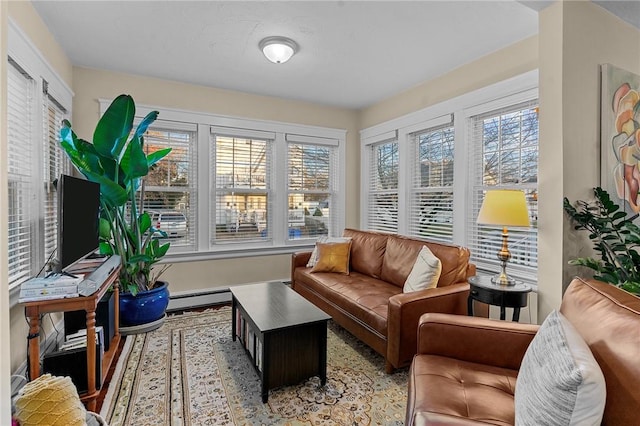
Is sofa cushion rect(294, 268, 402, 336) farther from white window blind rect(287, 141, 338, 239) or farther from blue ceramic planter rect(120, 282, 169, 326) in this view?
blue ceramic planter rect(120, 282, 169, 326)

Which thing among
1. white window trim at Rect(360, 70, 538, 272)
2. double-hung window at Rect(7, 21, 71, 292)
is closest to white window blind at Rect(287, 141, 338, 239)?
white window trim at Rect(360, 70, 538, 272)

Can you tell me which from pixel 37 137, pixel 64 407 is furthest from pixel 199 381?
pixel 37 137

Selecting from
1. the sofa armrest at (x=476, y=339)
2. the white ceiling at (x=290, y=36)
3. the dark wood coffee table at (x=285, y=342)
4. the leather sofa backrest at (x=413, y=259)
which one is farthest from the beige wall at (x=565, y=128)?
the dark wood coffee table at (x=285, y=342)

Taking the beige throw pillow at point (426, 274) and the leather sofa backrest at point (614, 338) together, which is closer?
the leather sofa backrest at point (614, 338)

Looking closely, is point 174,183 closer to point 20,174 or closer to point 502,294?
point 20,174

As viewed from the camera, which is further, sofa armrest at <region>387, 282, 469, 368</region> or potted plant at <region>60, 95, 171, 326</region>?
potted plant at <region>60, 95, 171, 326</region>

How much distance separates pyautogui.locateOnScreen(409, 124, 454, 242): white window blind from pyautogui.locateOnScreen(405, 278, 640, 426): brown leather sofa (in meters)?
2.08

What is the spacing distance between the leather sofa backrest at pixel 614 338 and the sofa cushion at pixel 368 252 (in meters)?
2.12

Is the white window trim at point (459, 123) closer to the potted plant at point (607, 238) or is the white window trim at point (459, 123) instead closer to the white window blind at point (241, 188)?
the potted plant at point (607, 238)

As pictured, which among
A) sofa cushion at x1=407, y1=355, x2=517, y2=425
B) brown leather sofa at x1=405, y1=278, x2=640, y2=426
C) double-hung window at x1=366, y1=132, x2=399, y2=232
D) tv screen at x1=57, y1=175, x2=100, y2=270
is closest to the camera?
brown leather sofa at x1=405, y1=278, x2=640, y2=426

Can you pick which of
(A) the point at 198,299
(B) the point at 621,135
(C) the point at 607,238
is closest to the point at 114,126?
(A) the point at 198,299

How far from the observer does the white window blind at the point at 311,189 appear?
4.64 meters

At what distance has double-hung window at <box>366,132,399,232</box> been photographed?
14.6 ft

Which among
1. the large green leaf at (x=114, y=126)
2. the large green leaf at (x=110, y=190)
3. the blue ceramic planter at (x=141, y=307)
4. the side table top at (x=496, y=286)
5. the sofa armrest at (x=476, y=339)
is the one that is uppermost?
the large green leaf at (x=114, y=126)
